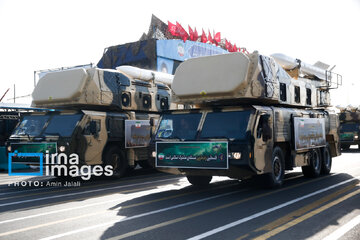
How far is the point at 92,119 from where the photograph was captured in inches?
521

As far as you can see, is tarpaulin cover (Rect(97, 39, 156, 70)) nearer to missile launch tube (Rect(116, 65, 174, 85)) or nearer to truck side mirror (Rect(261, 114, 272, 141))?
missile launch tube (Rect(116, 65, 174, 85))

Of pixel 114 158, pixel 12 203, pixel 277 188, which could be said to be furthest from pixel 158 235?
pixel 114 158

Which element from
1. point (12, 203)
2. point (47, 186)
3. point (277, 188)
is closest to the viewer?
point (12, 203)

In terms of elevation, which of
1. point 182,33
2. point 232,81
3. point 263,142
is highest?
point 182,33

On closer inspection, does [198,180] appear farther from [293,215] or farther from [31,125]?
[31,125]

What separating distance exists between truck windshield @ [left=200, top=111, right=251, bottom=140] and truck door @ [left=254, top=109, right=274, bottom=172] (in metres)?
0.33

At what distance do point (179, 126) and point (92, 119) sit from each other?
12.4 feet

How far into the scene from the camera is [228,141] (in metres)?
9.60

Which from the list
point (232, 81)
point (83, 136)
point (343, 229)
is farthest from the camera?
point (83, 136)

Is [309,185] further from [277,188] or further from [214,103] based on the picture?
[214,103]

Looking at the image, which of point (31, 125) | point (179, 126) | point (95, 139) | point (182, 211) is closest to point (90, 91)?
point (95, 139)

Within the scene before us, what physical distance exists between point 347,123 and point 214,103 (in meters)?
21.0

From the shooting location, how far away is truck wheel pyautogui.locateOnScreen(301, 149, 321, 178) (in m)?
13.4

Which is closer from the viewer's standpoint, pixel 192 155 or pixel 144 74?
pixel 192 155
